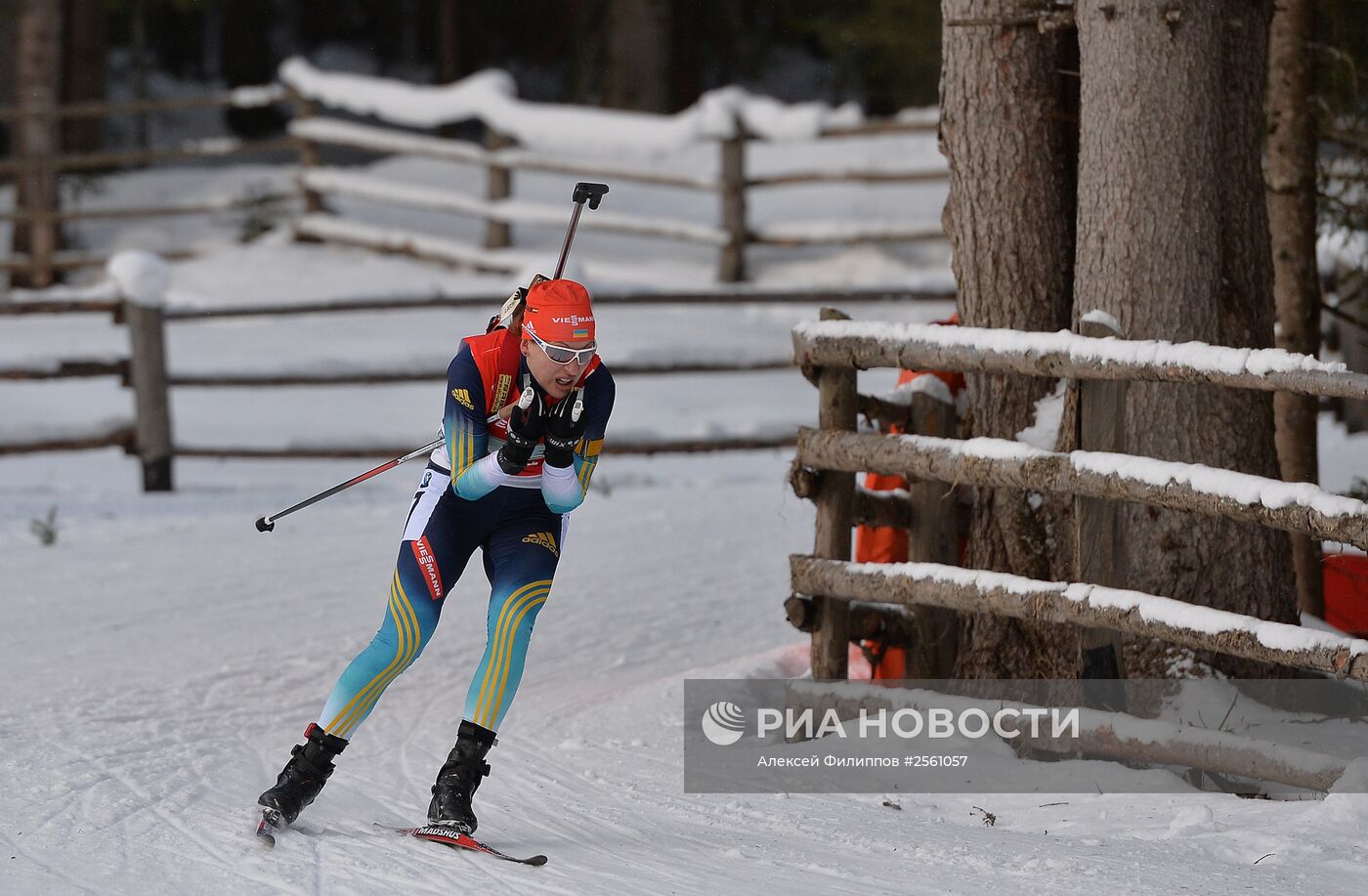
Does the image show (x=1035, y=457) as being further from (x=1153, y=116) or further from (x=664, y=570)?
(x=664, y=570)

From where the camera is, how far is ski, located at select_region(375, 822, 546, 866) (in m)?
4.38

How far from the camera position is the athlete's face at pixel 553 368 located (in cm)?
453

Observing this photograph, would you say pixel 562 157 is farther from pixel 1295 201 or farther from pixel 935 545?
pixel 935 545

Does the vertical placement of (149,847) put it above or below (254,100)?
below

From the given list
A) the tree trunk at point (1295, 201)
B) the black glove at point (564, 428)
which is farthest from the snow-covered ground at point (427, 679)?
the tree trunk at point (1295, 201)

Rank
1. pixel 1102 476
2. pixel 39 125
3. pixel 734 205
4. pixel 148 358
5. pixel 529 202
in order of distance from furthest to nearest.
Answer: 1. pixel 39 125
2. pixel 529 202
3. pixel 734 205
4. pixel 148 358
5. pixel 1102 476

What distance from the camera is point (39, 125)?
1730 cm

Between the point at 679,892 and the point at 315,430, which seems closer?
the point at 679,892

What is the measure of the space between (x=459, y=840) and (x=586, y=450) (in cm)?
107

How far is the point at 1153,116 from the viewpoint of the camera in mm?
5422

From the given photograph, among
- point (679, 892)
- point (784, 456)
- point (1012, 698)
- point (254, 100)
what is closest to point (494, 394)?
point (679, 892)

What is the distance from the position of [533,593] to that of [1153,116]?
2.46 meters
